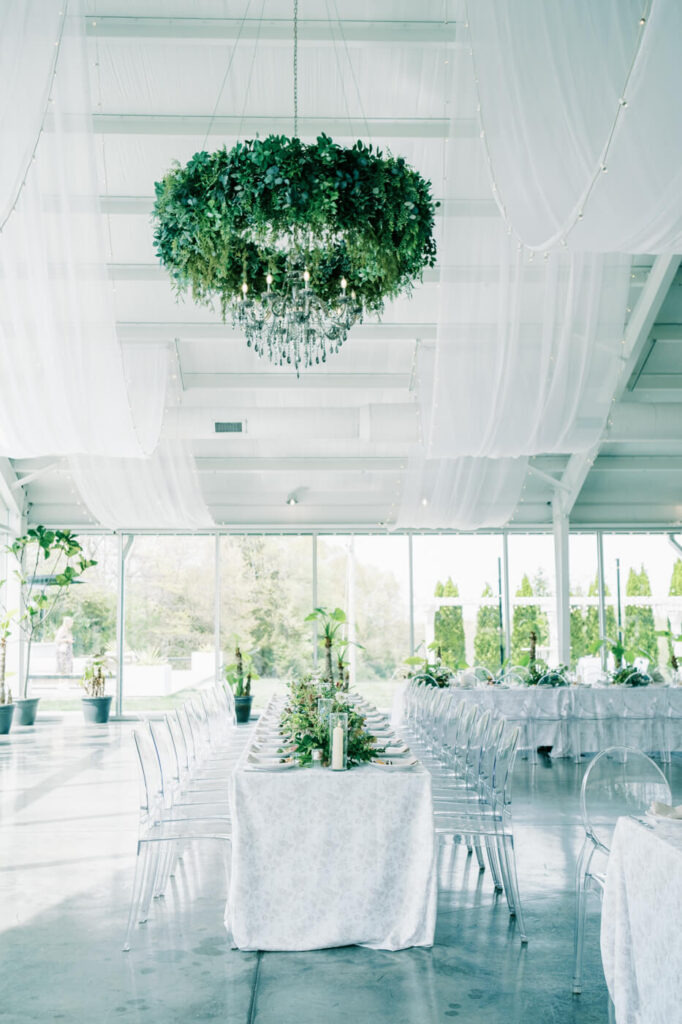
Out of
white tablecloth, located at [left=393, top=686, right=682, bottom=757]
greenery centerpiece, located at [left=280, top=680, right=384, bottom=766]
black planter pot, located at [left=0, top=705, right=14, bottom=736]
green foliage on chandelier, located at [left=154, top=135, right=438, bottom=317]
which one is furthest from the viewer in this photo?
black planter pot, located at [left=0, top=705, right=14, bottom=736]

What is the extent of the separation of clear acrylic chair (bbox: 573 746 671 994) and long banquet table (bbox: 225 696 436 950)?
72 centimetres

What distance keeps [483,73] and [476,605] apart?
1162 centimetres

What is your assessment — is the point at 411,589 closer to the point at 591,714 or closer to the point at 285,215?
the point at 591,714

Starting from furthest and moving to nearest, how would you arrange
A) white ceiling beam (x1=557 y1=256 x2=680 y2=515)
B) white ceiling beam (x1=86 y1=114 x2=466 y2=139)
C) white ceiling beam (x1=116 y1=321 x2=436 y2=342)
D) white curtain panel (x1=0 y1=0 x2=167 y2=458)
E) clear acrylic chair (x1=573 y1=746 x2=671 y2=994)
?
white ceiling beam (x1=116 y1=321 x2=436 y2=342) < white ceiling beam (x1=557 y1=256 x2=680 y2=515) < white ceiling beam (x1=86 y1=114 x2=466 y2=139) < white curtain panel (x1=0 y1=0 x2=167 y2=458) < clear acrylic chair (x1=573 y1=746 x2=671 y2=994)

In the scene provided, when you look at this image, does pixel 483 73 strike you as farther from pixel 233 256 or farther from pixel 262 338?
pixel 262 338

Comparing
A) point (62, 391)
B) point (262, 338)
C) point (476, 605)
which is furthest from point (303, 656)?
point (262, 338)

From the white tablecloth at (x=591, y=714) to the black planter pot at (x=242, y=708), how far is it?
4586 mm

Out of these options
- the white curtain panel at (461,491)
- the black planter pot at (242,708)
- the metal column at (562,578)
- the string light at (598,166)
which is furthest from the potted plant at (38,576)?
the string light at (598,166)

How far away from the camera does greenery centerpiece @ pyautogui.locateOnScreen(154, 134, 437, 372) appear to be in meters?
4.42

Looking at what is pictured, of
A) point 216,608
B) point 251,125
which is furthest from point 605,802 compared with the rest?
point 216,608

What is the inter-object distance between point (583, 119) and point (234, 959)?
156 inches

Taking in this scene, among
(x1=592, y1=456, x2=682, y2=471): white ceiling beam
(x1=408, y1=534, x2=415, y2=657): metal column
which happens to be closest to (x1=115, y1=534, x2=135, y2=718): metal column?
(x1=408, y1=534, x2=415, y2=657): metal column

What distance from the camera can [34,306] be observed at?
620 centimetres

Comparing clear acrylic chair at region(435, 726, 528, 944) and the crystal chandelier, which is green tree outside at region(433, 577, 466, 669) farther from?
the crystal chandelier
